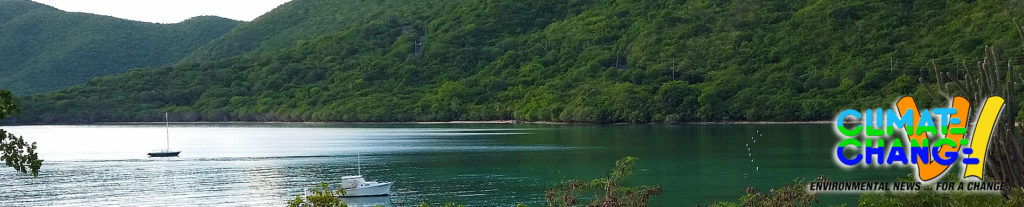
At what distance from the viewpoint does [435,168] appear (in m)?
73.7

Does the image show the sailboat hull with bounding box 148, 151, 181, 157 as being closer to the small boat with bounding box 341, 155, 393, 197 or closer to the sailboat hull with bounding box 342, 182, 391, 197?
the small boat with bounding box 341, 155, 393, 197

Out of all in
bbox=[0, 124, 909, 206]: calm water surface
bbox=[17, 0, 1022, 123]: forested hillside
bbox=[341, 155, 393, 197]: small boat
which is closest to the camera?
bbox=[341, 155, 393, 197]: small boat

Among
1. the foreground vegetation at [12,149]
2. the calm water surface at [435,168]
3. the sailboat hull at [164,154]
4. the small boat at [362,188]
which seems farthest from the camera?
the sailboat hull at [164,154]

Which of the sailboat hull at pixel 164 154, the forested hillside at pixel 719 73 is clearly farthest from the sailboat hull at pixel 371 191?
the forested hillside at pixel 719 73

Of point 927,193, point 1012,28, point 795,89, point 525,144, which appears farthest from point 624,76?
point 927,193

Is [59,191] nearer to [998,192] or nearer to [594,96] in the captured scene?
[998,192]

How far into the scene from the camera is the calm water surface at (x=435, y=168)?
5569cm

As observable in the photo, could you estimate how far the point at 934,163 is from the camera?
16.9m

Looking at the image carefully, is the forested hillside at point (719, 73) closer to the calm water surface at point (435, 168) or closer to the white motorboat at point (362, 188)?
the calm water surface at point (435, 168)

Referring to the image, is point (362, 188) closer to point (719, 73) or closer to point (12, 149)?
point (12, 149)

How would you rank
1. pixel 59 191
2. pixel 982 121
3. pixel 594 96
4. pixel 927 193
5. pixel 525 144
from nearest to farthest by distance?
pixel 982 121, pixel 927 193, pixel 59 191, pixel 525 144, pixel 594 96

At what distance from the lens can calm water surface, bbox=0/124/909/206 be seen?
5569 cm

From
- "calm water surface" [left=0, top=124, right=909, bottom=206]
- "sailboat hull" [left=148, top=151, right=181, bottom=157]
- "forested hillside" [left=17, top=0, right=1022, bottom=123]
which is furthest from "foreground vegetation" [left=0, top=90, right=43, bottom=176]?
"forested hillside" [left=17, top=0, right=1022, bottom=123]

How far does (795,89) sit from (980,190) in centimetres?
13897
